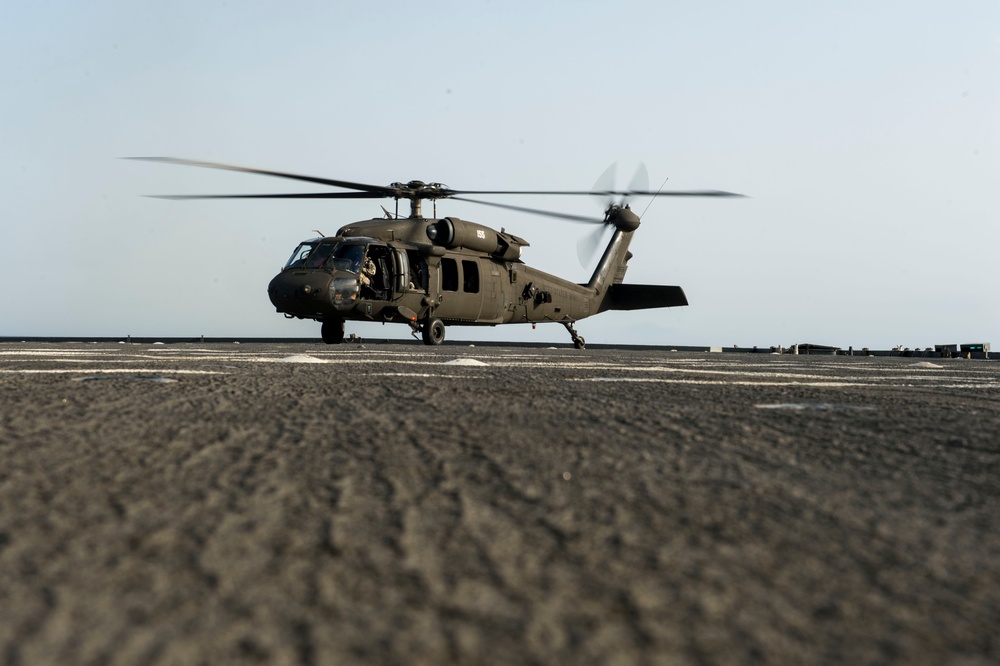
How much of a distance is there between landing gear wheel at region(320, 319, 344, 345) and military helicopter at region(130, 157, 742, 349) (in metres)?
0.02

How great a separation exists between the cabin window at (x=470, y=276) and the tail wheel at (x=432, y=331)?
1039mm

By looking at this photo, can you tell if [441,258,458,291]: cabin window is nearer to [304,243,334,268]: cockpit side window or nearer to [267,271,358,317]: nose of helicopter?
[267,271,358,317]: nose of helicopter

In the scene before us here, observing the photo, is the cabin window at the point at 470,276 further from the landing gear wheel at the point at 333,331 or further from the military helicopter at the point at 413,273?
the landing gear wheel at the point at 333,331

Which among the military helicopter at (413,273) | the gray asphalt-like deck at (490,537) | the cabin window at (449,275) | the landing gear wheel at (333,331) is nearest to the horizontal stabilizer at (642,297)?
the military helicopter at (413,273)

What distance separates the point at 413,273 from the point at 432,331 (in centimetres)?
116

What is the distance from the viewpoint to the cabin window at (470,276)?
59.1 ft

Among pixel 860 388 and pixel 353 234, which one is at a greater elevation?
pixel 353 234

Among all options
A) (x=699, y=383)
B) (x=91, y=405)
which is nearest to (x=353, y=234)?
(x=699, y=383)

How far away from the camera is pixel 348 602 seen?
1220 millimetres

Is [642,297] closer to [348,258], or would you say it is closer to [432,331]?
[432,331]

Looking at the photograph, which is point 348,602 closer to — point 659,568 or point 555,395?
point 659,568

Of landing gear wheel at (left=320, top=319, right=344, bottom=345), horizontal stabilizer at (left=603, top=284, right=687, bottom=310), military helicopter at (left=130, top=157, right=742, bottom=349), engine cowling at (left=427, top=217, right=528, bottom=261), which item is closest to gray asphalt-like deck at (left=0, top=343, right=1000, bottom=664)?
military helicopter at (left=130, top=157, right=742, bottom=349)

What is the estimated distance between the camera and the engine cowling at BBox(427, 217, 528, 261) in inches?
668

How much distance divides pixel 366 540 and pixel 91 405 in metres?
2.30
